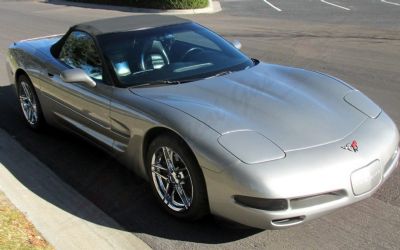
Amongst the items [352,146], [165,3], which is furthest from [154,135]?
[165,3]

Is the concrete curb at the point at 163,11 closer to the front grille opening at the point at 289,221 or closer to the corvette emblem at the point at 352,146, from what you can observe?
the corvette emblem at the point at 352,146

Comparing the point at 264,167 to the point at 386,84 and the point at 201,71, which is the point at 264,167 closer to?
the point at 201,71

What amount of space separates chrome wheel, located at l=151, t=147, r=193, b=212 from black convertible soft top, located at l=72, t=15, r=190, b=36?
1579 mm

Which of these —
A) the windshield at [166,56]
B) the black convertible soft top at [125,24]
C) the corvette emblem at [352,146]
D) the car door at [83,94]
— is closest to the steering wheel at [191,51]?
the windshield at [166,56]

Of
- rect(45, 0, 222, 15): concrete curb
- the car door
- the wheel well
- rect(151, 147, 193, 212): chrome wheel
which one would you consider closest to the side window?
Answer: the car door

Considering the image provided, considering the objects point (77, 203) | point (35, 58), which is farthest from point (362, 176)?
point (35, 58)

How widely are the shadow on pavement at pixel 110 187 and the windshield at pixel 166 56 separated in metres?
0.92

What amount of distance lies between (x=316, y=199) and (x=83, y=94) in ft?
8.05

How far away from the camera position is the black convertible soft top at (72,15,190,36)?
4934 mm

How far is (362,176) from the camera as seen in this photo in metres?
3.35

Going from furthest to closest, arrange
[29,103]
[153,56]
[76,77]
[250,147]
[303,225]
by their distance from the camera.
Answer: [29,103] < [153,56] < [76,77] < [303,225] < [250,147]

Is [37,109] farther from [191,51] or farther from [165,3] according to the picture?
[165,3]

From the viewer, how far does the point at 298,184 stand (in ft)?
10.4

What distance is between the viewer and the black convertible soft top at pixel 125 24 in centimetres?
493
